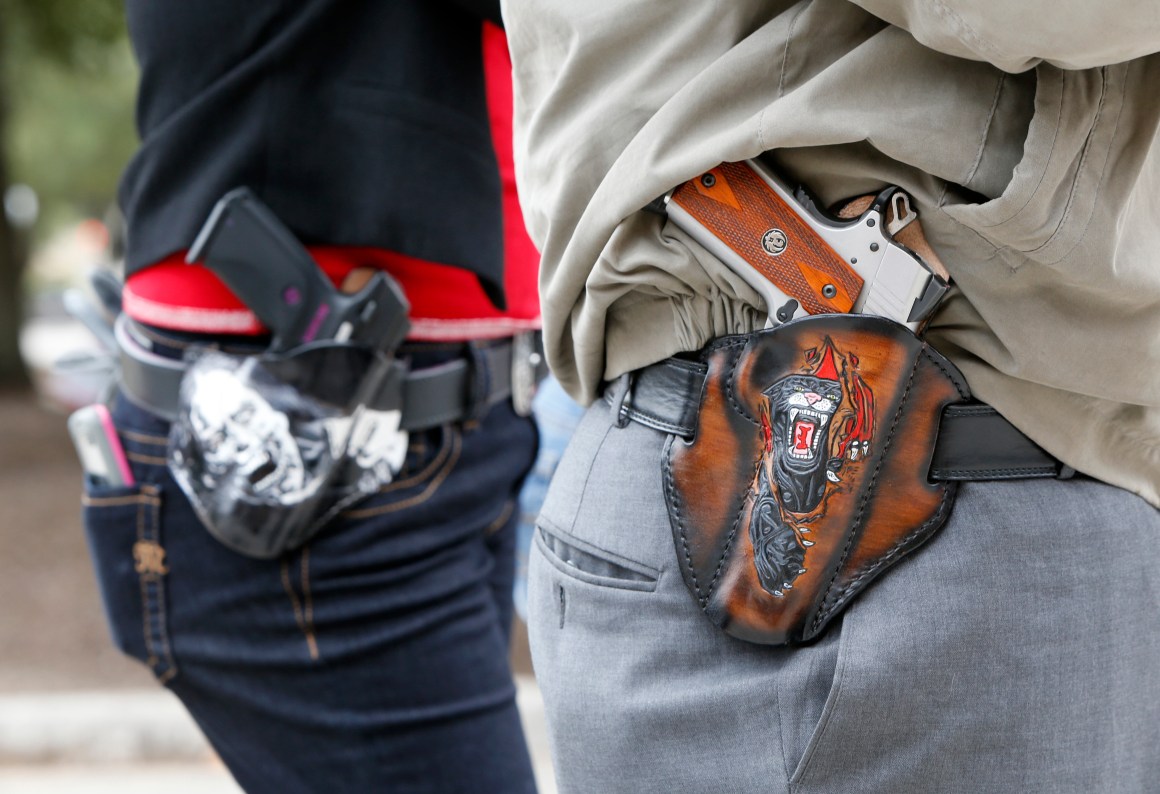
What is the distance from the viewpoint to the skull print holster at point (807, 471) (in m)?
1.02

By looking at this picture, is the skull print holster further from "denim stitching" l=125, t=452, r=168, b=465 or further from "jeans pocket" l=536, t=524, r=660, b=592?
"denim stitching" l=125, t=452, r=168, b=465

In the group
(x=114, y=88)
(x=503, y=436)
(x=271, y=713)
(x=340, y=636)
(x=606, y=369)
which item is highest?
(x=606, y=369)

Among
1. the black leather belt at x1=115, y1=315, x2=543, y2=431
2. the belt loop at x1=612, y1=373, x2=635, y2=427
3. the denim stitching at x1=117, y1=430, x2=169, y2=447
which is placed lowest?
the denim stitching at x1=117, y1=430, x2=169, y2=447

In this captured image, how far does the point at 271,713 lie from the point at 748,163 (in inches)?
43.5

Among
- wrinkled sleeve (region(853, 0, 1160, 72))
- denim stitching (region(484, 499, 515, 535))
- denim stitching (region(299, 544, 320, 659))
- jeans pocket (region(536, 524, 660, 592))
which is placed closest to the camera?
wrinkled sleeve (region(853, 0, 1160, 72))

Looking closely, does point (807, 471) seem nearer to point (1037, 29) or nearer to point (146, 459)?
point (1037, 29)

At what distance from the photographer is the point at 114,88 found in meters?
13.7

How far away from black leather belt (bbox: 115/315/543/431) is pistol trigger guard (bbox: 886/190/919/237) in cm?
85

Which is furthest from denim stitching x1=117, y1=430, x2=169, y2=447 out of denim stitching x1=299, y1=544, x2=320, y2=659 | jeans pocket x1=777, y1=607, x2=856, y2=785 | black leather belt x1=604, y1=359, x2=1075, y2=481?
black leather belt x1=604, y1=359, x2=1075, y2=481

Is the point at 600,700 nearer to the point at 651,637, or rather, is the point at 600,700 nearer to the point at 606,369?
the point at 651,637

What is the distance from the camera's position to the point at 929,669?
0.99 meters

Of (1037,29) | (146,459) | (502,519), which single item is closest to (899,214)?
(1037,29)

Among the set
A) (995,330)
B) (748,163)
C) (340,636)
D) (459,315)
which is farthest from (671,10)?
(340,636)

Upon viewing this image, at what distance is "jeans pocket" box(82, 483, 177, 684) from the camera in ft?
5.30
